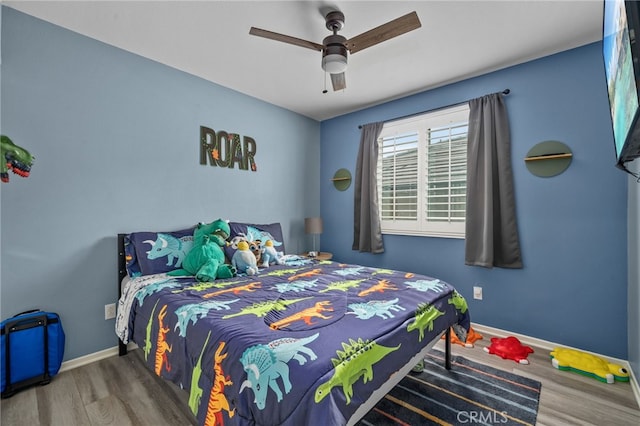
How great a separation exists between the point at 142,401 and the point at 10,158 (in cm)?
155

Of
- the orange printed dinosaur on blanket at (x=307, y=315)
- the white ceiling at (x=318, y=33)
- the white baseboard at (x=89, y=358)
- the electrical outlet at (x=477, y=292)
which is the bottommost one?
the white baseboard at (x=89, y=358)

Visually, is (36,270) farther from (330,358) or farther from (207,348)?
(330,358)

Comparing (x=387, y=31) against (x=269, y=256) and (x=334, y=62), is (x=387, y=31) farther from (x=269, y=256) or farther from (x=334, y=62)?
(x=269, y=256)

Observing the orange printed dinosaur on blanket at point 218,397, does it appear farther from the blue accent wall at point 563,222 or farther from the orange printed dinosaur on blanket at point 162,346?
the blue accent wall at point 563,222

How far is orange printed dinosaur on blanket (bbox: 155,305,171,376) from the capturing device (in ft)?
5.46

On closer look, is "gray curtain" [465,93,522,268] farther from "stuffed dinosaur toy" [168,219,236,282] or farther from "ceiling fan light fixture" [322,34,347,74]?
"stuffed dinosaur toy" [168,219,236,282]

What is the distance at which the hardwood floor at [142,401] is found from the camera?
164cm

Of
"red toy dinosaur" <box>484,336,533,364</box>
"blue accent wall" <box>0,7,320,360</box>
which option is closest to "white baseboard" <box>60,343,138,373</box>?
"blue accent wall" <box>0,7,320,360</box>

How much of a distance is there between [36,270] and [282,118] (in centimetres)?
292

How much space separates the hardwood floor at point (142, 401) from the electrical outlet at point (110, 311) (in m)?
0.37

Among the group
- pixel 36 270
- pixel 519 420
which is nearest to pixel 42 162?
pixel 36 270

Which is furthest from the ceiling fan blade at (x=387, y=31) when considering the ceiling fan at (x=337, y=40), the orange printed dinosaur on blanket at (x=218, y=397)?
the orange printed dinosaur on blanket at (x=218, y=397)

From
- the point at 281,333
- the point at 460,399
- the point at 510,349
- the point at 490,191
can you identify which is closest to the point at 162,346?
the point at 281,333

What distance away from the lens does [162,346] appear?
66.8 inches
